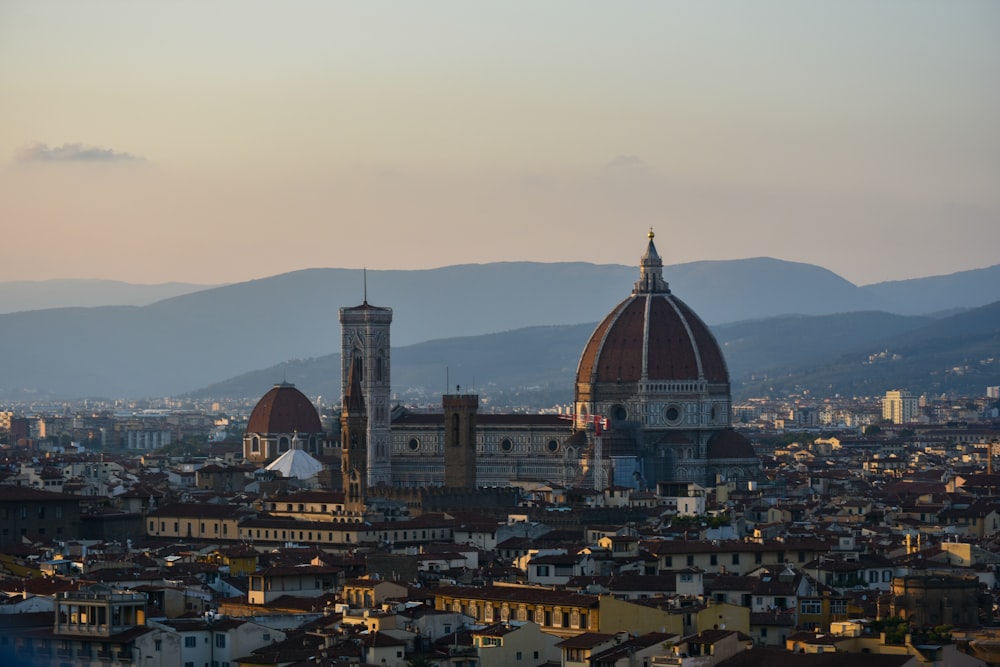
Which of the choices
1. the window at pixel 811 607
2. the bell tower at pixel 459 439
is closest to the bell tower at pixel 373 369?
the bell tower at pixel 459 439

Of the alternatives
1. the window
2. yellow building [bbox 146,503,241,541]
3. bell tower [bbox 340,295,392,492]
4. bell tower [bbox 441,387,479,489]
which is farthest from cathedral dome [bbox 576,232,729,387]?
the window

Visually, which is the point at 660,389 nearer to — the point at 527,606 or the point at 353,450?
the point at 353,450

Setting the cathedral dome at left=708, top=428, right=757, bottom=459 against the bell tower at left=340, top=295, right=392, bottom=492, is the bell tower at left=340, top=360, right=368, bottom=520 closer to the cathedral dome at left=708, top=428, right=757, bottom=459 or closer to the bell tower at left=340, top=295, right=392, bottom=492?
the bell tower at left=340, top=295, right=392, bottom=492

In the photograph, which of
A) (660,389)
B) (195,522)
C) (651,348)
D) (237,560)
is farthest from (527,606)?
(651,348)

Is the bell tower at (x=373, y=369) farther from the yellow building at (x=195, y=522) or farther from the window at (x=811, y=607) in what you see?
the window at (x=811, y=607)

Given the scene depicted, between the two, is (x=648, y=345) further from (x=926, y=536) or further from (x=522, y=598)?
(x=522, y=598)

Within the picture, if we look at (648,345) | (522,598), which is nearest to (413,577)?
(522,598)

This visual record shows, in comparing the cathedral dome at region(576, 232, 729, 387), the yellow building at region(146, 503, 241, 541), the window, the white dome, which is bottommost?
the window
